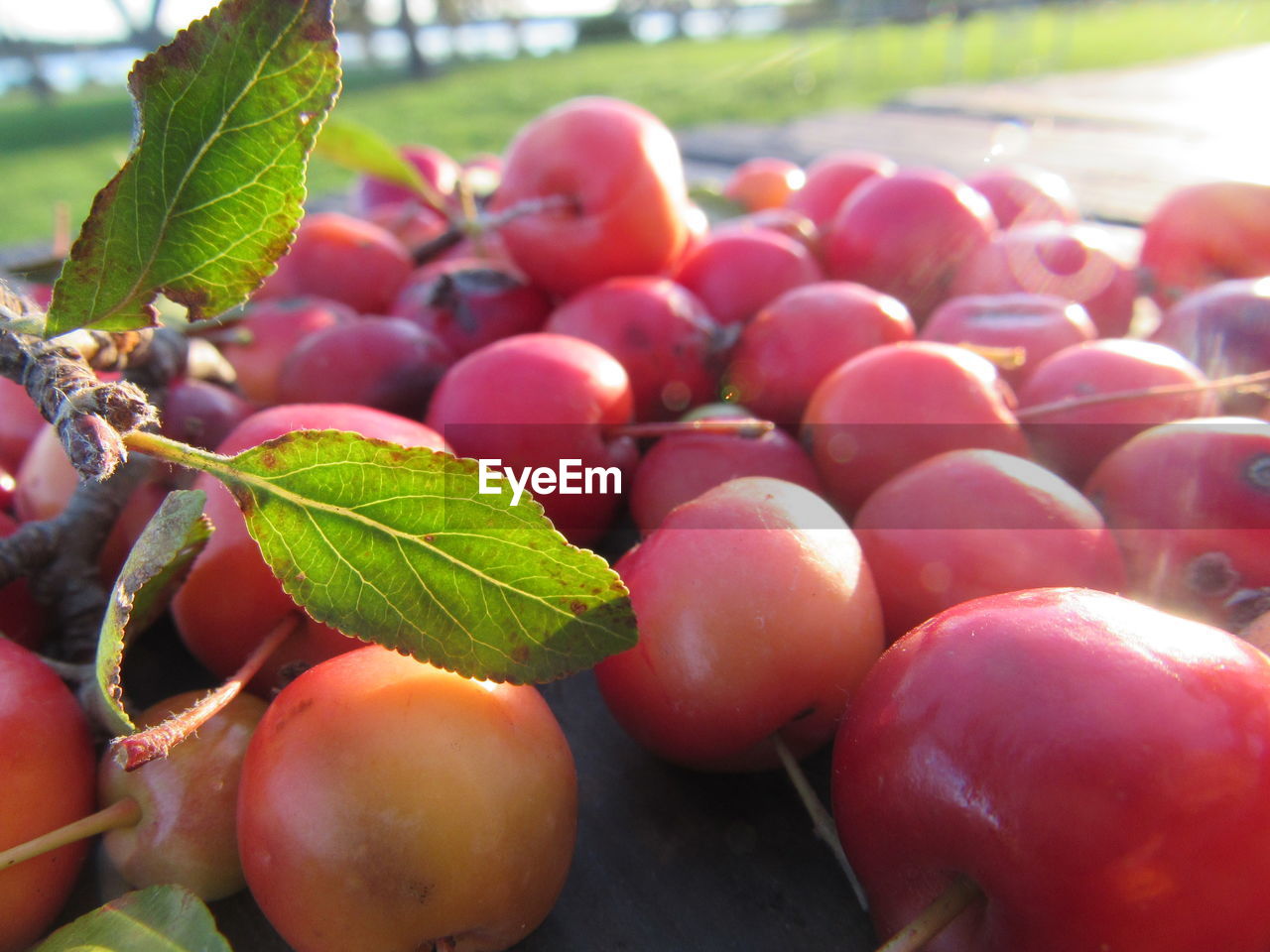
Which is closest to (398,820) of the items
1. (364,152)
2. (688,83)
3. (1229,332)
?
(1229,332)

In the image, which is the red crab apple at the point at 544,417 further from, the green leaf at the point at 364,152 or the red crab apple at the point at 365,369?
the green leaf at the point at 364,152

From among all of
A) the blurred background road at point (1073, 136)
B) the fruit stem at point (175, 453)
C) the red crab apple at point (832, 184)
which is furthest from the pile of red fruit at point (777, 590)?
the blurred background road at point (1073, 136)

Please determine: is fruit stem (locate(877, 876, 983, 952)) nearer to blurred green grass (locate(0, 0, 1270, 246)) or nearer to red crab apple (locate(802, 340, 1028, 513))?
red crab apple (locate(802, 340, 1028, 513))

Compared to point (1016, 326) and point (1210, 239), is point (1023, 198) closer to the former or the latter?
point (1210, 239)

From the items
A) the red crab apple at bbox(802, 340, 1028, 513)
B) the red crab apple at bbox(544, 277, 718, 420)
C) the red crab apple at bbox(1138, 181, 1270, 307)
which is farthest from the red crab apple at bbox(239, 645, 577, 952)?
the red crab apple at bbox(1138, 181, 1270, 307)

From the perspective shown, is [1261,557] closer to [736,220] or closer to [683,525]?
[683,525]
